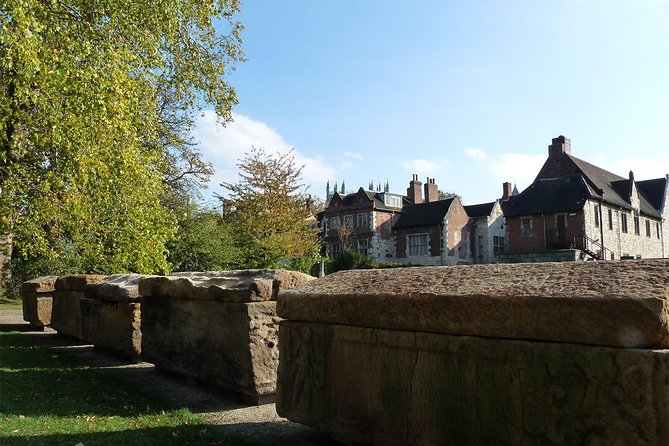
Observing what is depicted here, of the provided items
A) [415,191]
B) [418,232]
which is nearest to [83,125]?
[418,232]

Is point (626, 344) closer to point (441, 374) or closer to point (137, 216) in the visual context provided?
point (441, 374)

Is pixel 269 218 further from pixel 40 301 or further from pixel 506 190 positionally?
pixel 506 190

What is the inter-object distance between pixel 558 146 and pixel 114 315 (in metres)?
37.7

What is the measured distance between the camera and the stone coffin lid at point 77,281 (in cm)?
1019

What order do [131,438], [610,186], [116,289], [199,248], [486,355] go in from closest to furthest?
[486,355] < [131,438] < [116,289] < [199,248] < [610,186]

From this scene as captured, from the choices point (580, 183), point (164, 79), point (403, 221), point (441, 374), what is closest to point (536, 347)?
point (441, 374)

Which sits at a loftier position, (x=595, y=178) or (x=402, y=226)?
(x=595, y=178)

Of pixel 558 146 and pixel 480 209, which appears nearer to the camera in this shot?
pixel 558 146

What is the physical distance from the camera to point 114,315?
8523 mm

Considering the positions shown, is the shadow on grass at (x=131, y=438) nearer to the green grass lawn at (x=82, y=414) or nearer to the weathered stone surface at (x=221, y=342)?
the green grass lawn at (x=82, y=414)

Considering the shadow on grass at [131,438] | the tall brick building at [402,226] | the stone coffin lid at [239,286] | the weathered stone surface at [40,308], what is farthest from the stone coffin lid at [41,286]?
the tall brick building at [402,226]

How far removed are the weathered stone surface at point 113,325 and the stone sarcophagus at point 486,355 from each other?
4.54 m

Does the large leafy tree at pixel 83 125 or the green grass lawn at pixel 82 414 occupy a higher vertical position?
the large leafy tree at pixel 83 125

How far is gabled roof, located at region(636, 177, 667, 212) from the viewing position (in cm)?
4509
